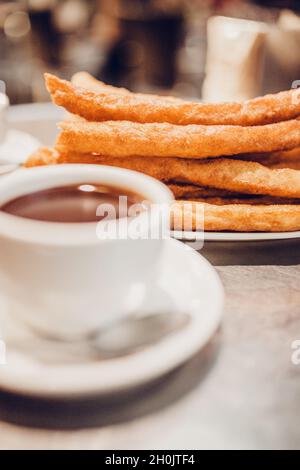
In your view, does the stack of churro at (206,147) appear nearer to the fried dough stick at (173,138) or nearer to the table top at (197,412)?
the fried dough stick at (173,138)

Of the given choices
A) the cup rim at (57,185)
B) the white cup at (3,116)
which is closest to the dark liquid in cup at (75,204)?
the cup rim at (57,185)

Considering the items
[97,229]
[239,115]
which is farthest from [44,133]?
[97,229]

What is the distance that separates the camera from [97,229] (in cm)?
50

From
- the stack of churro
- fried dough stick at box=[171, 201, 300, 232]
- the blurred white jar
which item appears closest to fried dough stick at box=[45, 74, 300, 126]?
the stack of churro

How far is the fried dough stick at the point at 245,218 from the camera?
0.80 m

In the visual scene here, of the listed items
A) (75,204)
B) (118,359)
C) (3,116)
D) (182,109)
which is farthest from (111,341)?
(3,116)

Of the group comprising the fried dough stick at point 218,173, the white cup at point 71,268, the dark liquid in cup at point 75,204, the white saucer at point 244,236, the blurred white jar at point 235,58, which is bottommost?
the white cup at point 71,268

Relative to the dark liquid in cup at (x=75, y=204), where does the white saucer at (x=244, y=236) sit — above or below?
above

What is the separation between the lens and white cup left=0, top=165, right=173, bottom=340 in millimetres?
500

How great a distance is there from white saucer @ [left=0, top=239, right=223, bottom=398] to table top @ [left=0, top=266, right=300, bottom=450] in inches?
2.0

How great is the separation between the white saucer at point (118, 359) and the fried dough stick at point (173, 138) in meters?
0.27

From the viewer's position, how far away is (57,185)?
2.01 feet

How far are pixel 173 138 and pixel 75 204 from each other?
0.98 ft
